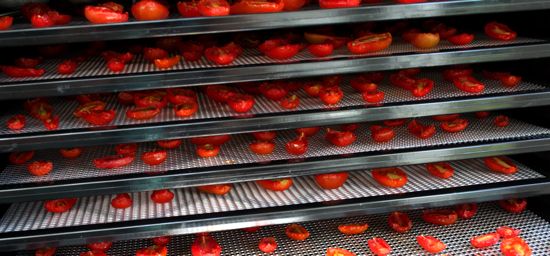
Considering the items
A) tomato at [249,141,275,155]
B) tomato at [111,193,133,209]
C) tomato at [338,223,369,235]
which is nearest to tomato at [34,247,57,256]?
tomato at [111,193,133,209]

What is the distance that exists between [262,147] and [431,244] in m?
1.11

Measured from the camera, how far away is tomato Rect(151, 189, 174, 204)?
289 centimetres

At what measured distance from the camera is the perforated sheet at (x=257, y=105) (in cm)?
267

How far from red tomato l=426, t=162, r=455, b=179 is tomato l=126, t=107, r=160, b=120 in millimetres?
1696

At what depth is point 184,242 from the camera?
10.1ft

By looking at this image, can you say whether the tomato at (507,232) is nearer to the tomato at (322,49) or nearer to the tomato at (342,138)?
the tomato at (342,138)

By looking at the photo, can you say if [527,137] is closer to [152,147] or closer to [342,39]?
[342,39]

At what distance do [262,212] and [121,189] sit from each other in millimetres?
749

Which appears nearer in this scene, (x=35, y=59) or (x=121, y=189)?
(x=121, y=189)

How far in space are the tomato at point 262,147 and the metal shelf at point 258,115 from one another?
211mm

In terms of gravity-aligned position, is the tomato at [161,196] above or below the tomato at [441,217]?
above

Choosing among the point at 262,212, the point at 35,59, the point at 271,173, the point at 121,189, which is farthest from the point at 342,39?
the point at 35,59

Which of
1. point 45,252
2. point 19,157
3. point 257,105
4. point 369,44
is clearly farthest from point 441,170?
point 19,157

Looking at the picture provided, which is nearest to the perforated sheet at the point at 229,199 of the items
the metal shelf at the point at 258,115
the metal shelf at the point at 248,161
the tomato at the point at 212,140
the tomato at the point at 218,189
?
the tomato at the point at 218,189
